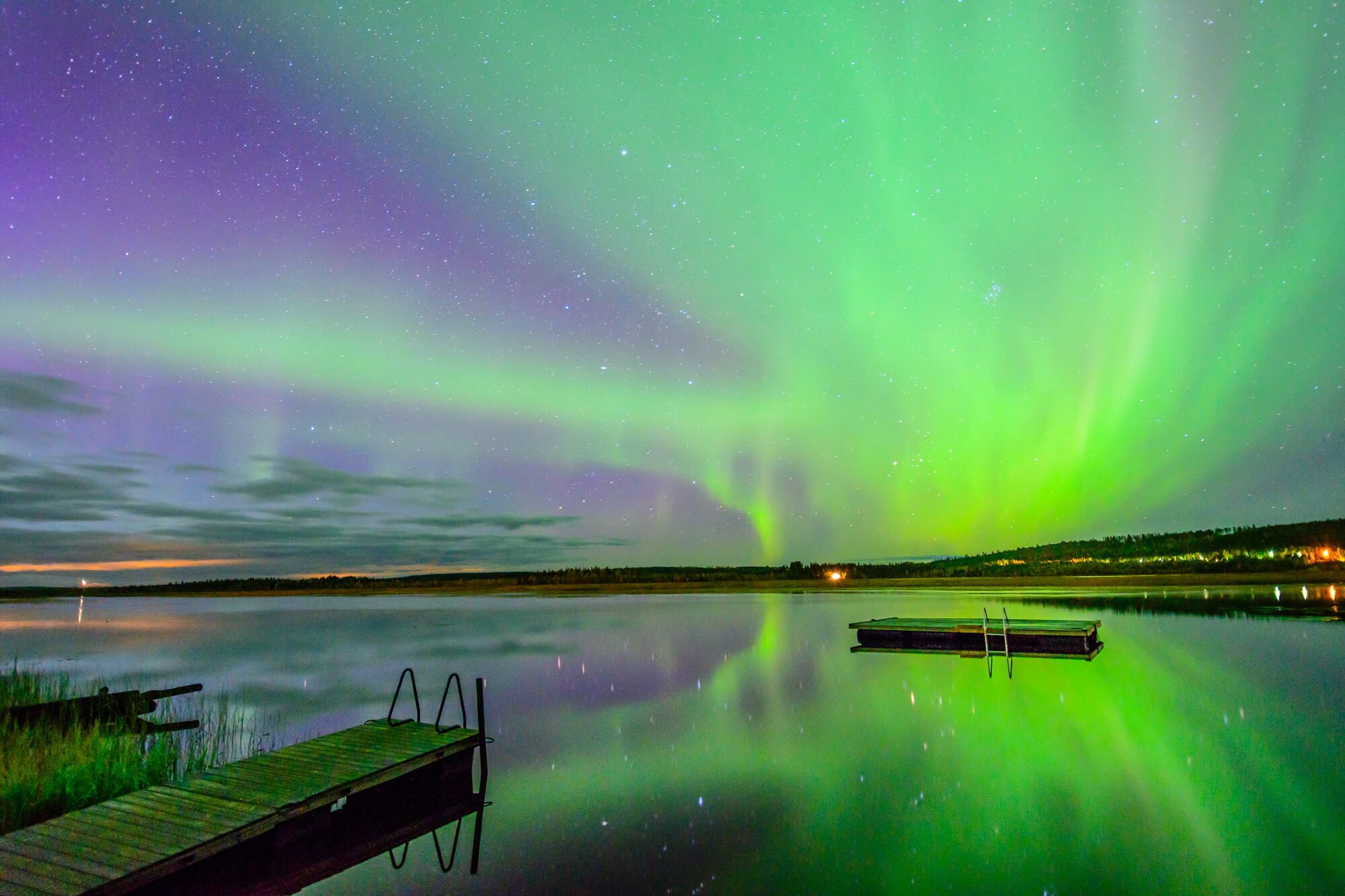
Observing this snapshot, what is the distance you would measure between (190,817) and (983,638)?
76.6ft

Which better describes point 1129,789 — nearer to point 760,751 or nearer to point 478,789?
point 760,751

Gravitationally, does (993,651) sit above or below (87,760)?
below

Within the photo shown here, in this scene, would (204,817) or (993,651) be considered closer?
(204,817)

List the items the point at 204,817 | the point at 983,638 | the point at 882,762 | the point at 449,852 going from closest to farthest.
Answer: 1. the point at 204,817
2. the point at 449,852
3. the point at 882,762
4. the point at 983,638

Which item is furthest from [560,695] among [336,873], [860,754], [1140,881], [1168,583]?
[1168,583]

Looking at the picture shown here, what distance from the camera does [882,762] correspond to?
44.2ft

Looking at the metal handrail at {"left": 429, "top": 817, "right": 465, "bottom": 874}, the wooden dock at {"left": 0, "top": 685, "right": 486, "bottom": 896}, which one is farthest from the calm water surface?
the wooden dock at {"left": 0, "top": 685, "right": 486, "bottom": 896}

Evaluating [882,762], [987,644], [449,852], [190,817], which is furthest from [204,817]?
[987,644]

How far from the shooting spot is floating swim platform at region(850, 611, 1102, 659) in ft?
80.2

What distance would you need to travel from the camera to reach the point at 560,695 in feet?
71.5

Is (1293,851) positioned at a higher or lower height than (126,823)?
lower

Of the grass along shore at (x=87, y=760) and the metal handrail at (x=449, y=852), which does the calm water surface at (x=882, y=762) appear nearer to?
the metal handrail at (x=449, y=852)

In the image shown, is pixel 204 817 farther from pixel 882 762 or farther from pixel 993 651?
pixel 993 651

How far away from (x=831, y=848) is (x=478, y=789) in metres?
5.82
